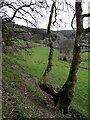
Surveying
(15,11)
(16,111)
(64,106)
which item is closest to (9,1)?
(15,11)

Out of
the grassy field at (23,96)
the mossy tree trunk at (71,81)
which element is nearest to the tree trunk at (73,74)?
the mossy tree trunk at (71,81)

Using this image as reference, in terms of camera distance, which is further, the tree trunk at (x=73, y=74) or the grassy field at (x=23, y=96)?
the tree trunk at (x=73, y=74)

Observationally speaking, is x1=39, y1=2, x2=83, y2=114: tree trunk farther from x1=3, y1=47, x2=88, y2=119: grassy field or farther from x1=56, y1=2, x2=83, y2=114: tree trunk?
x1=3, y1=47, x2=88, y2=119: grassy field

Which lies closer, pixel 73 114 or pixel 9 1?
pixel 73 114

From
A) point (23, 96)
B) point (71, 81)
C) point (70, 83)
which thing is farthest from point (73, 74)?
point (23, 96)

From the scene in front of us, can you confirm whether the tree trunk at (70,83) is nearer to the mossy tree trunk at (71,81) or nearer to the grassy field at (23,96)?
the mossy tree trunk at (71,81)

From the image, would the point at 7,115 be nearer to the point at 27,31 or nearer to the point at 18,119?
the point at 18,119

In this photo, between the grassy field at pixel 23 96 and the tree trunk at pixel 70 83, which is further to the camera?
the tree trunk at pixel 70 83

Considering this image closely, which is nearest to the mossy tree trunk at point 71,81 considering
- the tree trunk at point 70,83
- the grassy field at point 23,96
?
the tree trunk at point 70,83

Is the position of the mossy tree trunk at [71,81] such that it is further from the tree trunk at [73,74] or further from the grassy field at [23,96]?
the grassy field at [23,96]

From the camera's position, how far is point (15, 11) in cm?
878

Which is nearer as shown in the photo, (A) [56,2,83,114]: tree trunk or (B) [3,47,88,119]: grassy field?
(B) [3,47,88,119]: grassy field

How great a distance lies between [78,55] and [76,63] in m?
0.49

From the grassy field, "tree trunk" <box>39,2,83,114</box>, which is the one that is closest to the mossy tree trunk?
"tree trunk" <box>39,2,83,114</box>
